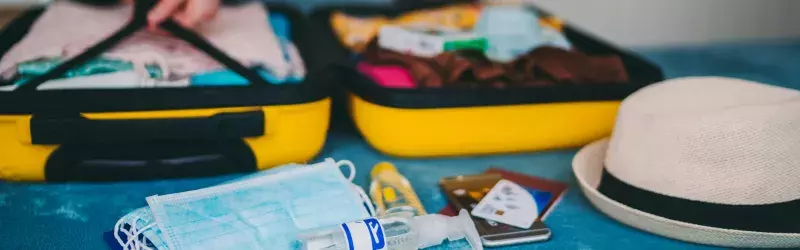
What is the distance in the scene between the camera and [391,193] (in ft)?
2.48

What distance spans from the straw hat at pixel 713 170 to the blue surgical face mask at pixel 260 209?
266mm

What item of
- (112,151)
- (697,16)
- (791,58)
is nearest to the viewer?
(112,151)

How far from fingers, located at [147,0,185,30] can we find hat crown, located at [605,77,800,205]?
525 millimetres

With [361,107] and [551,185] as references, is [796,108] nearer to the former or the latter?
[551,185]

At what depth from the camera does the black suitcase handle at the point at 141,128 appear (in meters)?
0.71

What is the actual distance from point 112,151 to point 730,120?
1.99ft

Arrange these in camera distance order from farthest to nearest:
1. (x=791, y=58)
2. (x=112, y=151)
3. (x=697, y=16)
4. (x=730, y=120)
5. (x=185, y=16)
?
(x=697, y=16), (x=791, y=58), (x=185, y=16), (x=112, y=151), (x=730, y=120)

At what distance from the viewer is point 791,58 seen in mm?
1254

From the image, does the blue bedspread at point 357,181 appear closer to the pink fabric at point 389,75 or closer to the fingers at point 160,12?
the pink fabric at point 389,75

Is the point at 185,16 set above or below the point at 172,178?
above

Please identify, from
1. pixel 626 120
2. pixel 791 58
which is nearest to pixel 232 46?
pixel 626 120

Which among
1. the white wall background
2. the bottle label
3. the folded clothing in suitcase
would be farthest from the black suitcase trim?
the white wall background

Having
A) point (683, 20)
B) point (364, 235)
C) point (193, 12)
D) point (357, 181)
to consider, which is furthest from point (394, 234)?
point (683, 20)

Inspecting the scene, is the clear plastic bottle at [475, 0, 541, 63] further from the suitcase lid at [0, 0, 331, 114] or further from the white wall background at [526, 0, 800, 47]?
the white wall background at [526, 0, 800, 47]
